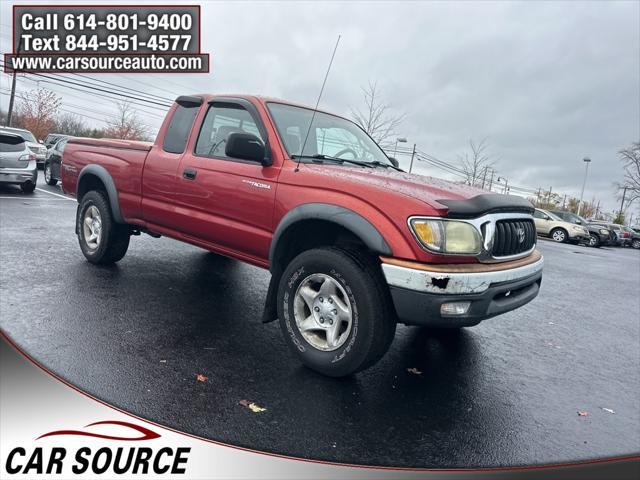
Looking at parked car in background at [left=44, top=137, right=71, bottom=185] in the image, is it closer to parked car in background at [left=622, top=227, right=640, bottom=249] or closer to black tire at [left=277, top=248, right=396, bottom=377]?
black tire at [left=277, top=248, right=396, bottom=377]

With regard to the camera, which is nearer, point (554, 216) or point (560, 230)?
point (560, 230)

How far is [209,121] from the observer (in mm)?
4562

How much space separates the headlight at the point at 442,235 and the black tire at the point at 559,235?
2485 centimetres

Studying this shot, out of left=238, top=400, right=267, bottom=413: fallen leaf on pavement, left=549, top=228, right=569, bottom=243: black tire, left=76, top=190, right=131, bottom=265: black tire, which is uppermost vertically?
left=76, top=190, right=131, bottom=265: black tire

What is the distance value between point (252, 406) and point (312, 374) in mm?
622

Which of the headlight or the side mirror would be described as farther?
the side mirror

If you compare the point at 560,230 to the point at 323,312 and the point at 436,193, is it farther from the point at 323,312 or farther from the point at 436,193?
the point at 323,312

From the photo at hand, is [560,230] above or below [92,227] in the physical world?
below

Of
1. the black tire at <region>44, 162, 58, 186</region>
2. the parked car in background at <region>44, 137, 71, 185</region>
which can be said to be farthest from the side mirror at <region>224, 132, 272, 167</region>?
the black tire at <region>44, 162, 58, 186</region>

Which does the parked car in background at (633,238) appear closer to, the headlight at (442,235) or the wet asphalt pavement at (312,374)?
the wet asphalt pavement at (312,374)

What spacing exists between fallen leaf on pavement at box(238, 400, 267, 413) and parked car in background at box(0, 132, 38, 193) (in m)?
12.6

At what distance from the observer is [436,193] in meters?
3.20

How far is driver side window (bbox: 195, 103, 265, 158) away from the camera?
4281 millimetres

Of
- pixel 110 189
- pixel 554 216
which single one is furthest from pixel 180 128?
pixel 554 216
